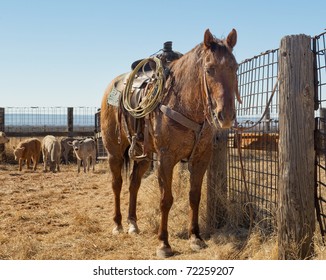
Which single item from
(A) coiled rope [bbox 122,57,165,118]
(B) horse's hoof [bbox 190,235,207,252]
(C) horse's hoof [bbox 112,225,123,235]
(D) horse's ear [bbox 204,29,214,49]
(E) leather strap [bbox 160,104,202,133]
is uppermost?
(D) horse's ear [bbox 204,29,214,49]

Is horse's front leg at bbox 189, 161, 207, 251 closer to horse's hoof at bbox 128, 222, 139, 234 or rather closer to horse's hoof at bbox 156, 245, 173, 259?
horse's hoof at bbox 156, 245, 173, 259

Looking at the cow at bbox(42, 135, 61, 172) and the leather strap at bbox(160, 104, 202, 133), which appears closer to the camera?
the leather strap at bbox(160, 104, 202, 133)

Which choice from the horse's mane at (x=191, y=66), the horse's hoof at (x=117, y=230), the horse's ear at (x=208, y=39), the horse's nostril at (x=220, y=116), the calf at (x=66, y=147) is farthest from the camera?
the calf at (x=66, y=147)

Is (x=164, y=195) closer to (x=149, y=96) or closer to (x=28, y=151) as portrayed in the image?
(x=149, y=96)

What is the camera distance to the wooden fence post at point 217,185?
5.52 meters

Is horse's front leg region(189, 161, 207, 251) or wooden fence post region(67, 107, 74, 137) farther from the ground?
wooden fence post region(67, 107, 74, 137)

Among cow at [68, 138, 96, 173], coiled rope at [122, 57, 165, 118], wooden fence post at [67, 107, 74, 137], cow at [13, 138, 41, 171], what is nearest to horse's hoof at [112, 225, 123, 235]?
coiled rope at [122, 57, 165, 118]

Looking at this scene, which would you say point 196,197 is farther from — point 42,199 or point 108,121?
point 42,199

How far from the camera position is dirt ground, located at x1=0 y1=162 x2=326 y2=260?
4.50 m

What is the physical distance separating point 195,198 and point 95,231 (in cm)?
172

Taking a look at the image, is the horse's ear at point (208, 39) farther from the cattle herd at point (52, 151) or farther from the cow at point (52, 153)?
the cow at point (52, 153)

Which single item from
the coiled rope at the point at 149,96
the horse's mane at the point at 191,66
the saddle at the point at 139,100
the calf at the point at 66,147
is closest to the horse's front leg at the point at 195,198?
the saddle at the point at 139,100

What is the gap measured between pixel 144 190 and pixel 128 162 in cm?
177

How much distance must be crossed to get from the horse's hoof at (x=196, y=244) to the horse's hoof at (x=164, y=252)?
0.35m
